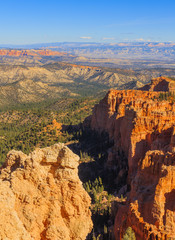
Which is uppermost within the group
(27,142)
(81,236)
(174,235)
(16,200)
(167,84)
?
(167,84)

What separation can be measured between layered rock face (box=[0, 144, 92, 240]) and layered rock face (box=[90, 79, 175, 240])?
7.63 metres

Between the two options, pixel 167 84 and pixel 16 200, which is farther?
pixel 167 84

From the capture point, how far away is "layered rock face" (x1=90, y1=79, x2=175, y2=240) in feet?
74.6

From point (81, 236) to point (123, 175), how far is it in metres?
29.0

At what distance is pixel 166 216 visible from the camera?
22.5 m

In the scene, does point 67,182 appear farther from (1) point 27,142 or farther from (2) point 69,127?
(2) point 69,127

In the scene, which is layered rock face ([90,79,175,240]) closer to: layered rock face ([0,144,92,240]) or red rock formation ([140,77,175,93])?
layered rock face ([0,144,92,240])

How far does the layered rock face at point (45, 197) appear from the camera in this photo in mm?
15555

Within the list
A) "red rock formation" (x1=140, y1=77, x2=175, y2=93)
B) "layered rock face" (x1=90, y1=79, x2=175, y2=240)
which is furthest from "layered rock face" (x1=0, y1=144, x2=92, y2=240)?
"red rock formation" (x1=140, y1=77, x2=175, y2=93)

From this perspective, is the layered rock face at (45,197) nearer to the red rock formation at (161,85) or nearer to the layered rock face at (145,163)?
the layered rock face at (145,163)

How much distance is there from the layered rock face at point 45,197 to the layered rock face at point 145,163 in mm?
7632

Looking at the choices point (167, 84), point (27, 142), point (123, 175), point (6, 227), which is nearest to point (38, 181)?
point (6, 227)

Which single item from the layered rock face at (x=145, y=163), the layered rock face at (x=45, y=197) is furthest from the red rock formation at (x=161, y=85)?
the layered rock face at (x=45, y=197)

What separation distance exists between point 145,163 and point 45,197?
16.4 meters
